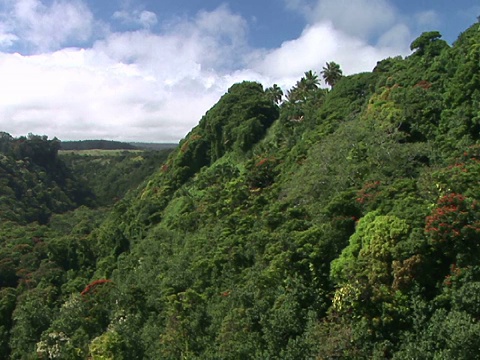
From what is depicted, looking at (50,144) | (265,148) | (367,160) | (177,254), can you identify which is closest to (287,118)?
(265,148)

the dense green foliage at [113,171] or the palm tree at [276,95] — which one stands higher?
the palm tree at [276,95]

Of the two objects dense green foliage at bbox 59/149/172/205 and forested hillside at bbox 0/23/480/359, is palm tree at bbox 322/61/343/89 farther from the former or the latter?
dense green foliage at bbox 59/149/172/205

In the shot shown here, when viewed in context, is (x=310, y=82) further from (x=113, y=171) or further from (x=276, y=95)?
(x=113, y=171)

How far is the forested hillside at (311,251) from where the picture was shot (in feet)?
75.6

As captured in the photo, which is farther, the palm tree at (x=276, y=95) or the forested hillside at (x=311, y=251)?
the palm tree at (x=276, y=95)

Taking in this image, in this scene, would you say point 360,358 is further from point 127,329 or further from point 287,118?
point 287,118

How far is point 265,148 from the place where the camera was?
6366cm

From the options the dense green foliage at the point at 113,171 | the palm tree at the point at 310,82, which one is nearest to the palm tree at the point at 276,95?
the palm tree at the point at 310,82

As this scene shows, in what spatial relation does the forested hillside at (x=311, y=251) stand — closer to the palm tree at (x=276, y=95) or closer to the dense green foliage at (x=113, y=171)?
the palm tree at (x=276, y=95)

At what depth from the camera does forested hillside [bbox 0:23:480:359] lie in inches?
907

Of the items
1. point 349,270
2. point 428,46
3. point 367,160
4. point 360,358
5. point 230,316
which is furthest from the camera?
point 428,46

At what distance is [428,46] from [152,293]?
113 feet

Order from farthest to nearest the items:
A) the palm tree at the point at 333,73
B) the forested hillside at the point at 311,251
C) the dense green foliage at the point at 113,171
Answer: the dense green foliage at the point at 113,171
the palm tree at the point at 333,73
the forested hillside at the point at 311,251

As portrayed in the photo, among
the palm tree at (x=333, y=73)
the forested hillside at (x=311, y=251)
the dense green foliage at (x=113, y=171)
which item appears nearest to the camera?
the forested hillside at (x=311, y=251)
